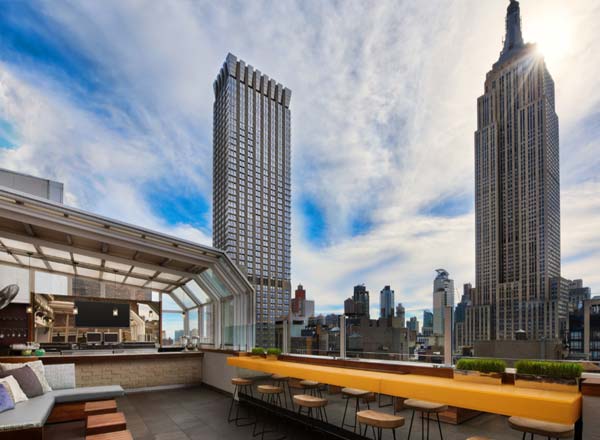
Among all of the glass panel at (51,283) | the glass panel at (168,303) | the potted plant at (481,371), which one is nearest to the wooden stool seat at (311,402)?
the potted plant at (481,371)

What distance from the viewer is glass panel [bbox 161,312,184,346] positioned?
491 inches

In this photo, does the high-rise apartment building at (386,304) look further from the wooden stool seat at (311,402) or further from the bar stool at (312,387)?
the wooden stool seat at (311,402)

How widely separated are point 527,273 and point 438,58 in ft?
109

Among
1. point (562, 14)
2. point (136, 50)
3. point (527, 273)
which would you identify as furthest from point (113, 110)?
point (527, 273)

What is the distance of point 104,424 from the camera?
408cm

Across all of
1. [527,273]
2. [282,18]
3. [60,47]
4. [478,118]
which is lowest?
[527,273]

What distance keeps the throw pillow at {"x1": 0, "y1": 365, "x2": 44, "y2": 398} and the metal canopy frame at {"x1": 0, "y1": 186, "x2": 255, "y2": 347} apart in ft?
9.25

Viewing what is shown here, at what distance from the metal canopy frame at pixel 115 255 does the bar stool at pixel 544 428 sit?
250 inches

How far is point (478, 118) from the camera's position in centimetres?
6950

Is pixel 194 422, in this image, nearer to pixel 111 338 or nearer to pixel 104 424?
pixel 104 424

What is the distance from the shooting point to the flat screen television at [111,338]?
11392mm

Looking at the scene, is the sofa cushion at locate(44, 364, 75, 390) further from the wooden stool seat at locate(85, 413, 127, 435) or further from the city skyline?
the city skyline

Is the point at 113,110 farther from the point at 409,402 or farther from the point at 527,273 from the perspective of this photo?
the point at 527,273

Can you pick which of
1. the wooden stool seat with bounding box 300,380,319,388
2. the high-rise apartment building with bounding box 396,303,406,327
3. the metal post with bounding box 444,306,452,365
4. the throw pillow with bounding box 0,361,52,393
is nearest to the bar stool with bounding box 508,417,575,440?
the metal post with bounding box 444,306,452,365
